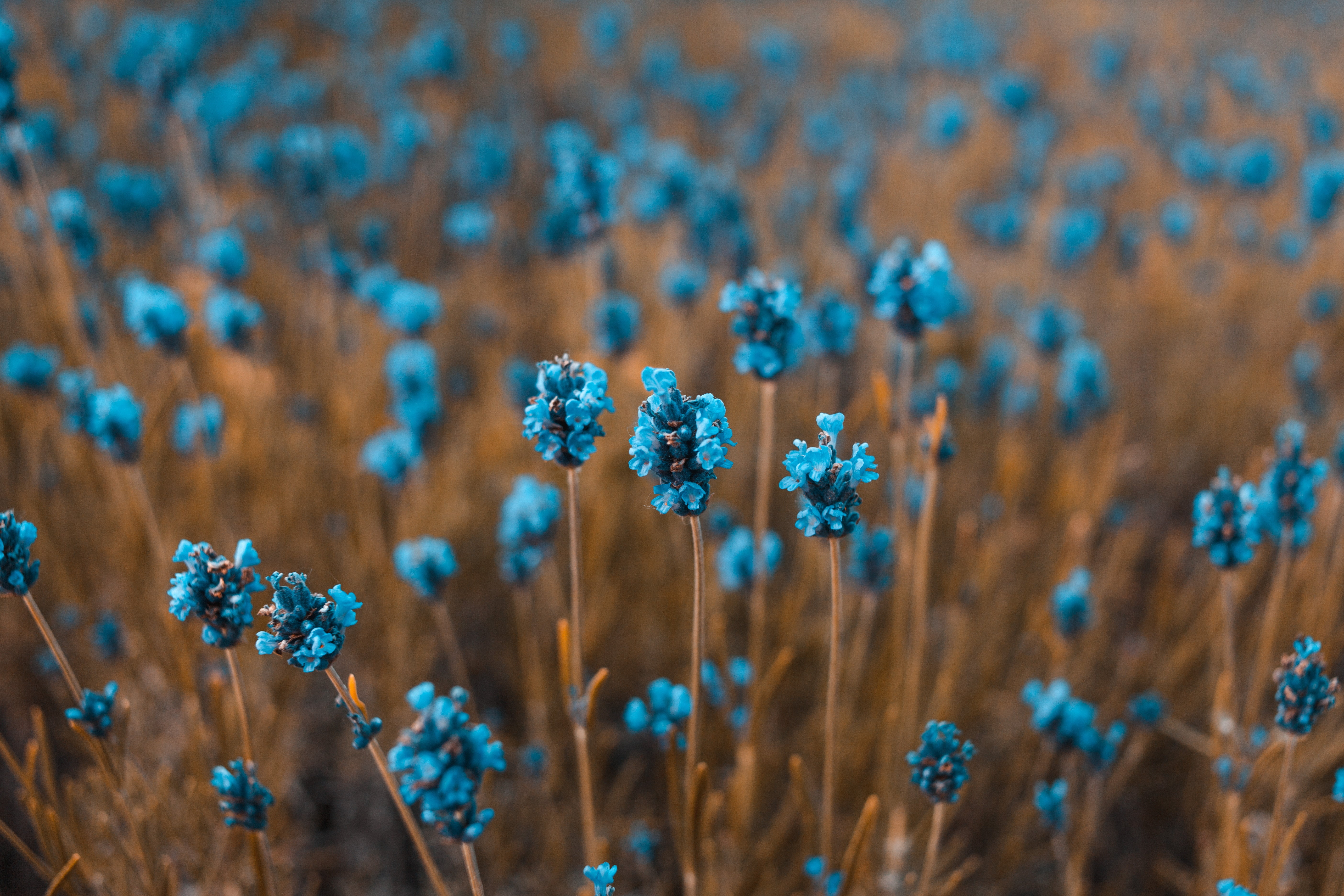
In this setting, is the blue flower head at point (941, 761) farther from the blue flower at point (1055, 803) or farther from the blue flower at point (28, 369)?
the blue flower at point (28, 369)

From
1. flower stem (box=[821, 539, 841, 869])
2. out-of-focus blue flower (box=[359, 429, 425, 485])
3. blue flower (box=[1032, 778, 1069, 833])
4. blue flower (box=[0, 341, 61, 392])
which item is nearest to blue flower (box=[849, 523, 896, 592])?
flower stem (box=[821, 539, 841, 869])

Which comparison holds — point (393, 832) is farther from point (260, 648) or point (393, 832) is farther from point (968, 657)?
→ point (968, 657)

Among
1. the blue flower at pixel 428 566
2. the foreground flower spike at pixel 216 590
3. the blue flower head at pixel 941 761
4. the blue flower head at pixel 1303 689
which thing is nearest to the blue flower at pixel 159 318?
the blue flower at pixel 428 566

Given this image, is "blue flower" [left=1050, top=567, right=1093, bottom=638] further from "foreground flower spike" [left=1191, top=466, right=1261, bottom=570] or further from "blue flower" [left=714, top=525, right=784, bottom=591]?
"blue flower" [left=714, top=525, right=784, bottom=591]

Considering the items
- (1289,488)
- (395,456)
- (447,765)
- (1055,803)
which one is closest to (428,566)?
(395,456)

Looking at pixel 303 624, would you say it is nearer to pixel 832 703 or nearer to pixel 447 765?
pixel 447 765

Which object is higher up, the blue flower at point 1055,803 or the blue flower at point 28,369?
the blue flower at point 28,369

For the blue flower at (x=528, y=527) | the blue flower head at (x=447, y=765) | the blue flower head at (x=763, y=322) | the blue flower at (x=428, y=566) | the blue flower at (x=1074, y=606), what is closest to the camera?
the blue flower head at (x=447, y=765)
